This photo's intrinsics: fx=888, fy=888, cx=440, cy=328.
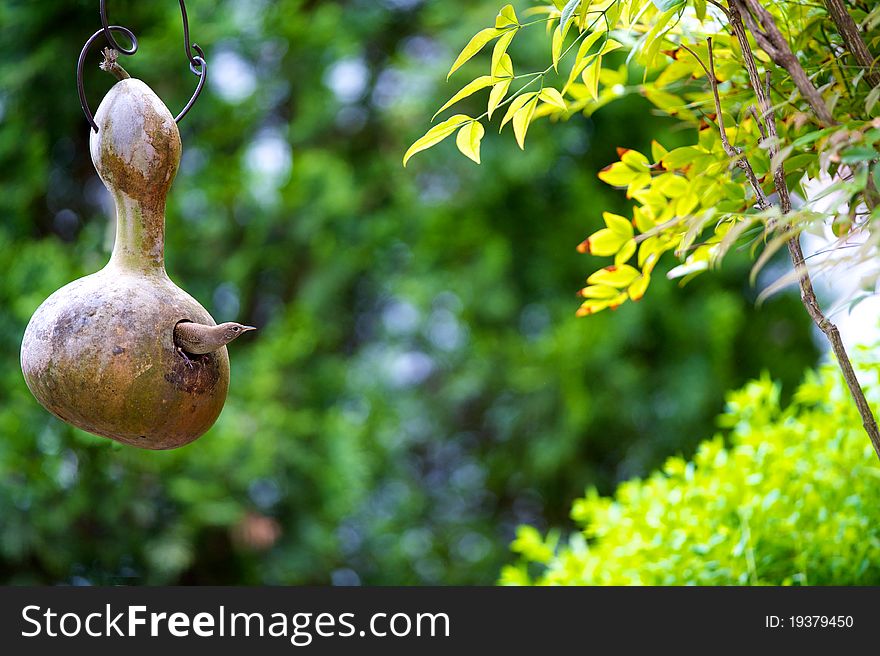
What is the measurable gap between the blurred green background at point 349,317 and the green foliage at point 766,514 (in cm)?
147

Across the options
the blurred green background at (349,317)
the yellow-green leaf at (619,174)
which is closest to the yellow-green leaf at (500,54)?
the yellow-green leaf at (619,174)

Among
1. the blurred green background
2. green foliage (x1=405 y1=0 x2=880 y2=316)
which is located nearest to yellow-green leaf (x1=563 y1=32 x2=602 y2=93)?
green foliage (x1=405 y1=0 x2=880 y2=316)

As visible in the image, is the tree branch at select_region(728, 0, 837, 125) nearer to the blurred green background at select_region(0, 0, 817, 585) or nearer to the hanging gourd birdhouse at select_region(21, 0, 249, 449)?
the hanging gourd birdhouse at select_region(21, 0, 249, 449)

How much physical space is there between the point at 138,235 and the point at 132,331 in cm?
13

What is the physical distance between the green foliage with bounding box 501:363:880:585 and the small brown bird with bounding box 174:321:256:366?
0.82 meters

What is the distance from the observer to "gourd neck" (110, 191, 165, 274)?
84 cm

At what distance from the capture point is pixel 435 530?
3576 mm

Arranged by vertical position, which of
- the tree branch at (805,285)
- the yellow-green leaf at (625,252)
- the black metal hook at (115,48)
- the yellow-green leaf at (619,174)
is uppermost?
the black metal hook at (115,48)

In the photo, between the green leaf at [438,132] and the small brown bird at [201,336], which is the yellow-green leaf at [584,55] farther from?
the small brown bird at [201,336]

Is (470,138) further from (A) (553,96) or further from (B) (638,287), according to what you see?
(B) (638,287)

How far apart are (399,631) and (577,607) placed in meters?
0.23

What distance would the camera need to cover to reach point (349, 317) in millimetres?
3660

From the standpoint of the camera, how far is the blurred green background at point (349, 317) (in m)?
2.49

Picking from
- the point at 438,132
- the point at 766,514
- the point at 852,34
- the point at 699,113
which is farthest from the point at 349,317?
the point at 852,34
